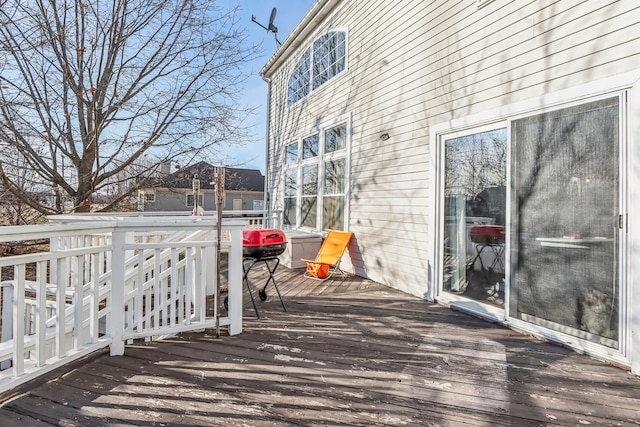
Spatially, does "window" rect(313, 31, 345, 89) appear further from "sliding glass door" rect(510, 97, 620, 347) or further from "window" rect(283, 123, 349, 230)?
"sliding glass door" rect(510, 97, 620, 347)

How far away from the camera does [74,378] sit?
2100 mm

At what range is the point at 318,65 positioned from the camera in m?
6.96

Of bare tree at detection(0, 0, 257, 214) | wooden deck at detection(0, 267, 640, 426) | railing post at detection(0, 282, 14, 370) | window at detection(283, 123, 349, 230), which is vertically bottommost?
wooden deck at detection(0, 267, 640, 426)

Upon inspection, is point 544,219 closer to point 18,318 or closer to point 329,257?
point 329,257

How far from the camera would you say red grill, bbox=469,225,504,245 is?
3197mm

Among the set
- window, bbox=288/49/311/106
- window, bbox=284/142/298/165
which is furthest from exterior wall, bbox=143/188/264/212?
window, bbox=288/49/311/106

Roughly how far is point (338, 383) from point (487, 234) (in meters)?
2.17

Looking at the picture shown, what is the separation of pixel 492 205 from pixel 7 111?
8.36 m

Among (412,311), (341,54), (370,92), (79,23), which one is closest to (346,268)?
(412,311)

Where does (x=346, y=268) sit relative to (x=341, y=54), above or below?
below

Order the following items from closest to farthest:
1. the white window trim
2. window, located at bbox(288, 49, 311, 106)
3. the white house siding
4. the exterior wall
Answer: the white house siding < the white window trim < window, located at bbox(288, 49, 311, 106) < the exterior wall

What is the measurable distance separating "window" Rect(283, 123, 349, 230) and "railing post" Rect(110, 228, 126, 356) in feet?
12.9

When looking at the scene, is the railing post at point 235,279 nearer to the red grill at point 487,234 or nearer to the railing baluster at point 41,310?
the railing baluster at point 41,310

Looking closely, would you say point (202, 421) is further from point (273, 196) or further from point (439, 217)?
point (273, 196)
